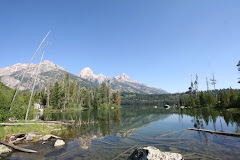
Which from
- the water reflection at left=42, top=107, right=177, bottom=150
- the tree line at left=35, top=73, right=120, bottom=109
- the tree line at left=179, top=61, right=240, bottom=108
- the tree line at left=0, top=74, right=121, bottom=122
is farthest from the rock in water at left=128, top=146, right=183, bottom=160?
the tree line at left=35, top=73, right=120, bottom=109

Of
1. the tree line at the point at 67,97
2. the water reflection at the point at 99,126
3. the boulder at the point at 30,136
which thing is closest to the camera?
the boulder at the point at 30,136

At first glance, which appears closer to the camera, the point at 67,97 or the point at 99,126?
the point at 99,126

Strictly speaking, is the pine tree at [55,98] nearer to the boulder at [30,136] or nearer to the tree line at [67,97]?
the tree line at [67,97]

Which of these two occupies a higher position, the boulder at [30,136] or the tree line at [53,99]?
the tree line at [53,99]

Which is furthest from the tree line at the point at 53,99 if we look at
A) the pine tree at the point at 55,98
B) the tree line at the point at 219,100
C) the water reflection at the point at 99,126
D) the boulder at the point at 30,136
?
the tree line at the point at 219,100

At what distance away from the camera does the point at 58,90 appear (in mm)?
97000

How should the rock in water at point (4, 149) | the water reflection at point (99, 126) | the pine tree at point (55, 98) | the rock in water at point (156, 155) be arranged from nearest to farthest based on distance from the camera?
the rock in water at point (156, 155) → the rock in water at point (4, 149) → the water reflection at point (99, 126) → the pine tree at point (55, 98)

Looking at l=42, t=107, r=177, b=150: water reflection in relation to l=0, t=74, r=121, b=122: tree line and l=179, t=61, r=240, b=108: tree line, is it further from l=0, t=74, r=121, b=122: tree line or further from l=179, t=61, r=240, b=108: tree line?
l=179, t=61, r=240, b=108: tree line

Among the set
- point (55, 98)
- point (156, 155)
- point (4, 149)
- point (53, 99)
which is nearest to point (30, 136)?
point (4, 149)

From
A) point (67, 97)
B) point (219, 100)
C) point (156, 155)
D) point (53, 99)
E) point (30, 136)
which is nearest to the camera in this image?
point (156, 155)

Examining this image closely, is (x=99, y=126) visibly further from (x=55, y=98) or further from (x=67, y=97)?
(x=67, y=97)

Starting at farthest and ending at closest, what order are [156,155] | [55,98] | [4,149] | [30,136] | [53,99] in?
[55,98] → [53,99] → [30,136] → [4,149] → [156,155]

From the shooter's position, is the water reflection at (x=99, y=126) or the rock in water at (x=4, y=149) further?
the water reflection at (x=99, y=126)

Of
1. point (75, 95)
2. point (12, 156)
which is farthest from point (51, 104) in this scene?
point (12, 156)
